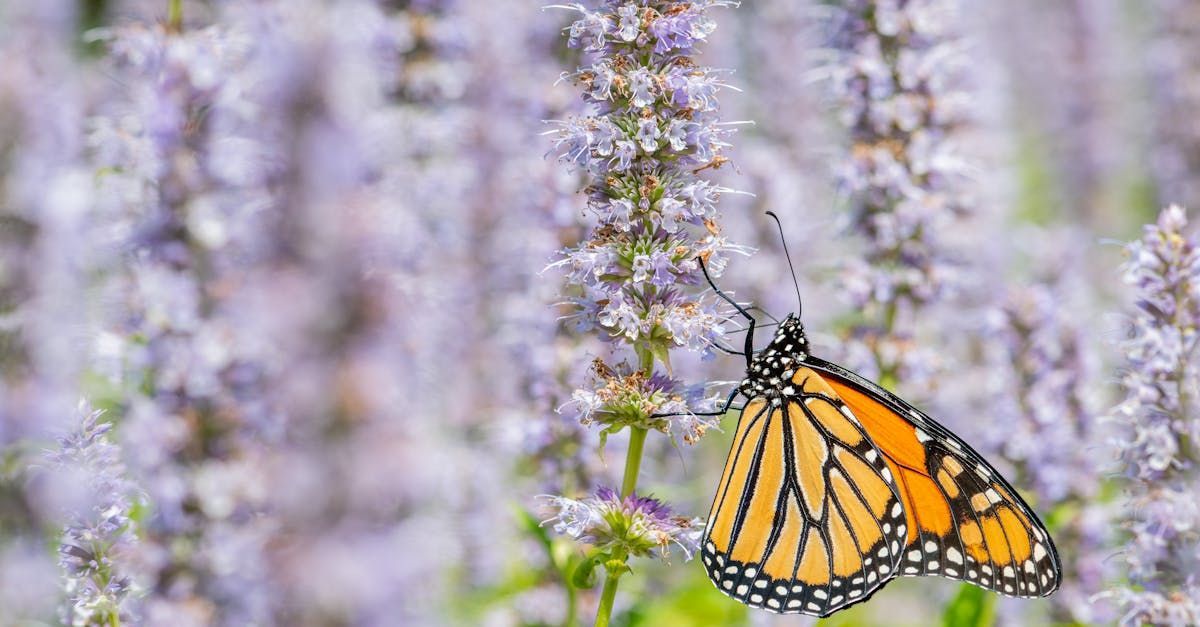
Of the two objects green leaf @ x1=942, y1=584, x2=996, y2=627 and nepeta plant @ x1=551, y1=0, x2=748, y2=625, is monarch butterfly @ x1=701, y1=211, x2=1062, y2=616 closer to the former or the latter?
green leaf @ x1=942, y1=584, x2=996, y2=627

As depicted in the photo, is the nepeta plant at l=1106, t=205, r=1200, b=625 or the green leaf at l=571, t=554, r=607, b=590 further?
the nepeta plant at l=1106, t=205, r=1200, b=625

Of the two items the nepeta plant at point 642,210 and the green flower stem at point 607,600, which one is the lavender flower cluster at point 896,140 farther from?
the green flower stem at point 607,600

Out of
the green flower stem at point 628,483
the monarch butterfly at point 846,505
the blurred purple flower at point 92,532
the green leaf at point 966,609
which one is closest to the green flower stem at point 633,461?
the green flower stem at point 628,483

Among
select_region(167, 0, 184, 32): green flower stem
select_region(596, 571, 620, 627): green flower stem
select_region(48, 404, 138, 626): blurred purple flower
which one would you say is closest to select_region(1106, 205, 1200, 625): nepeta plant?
select_region(596, 571, 620, 627): green flower stem

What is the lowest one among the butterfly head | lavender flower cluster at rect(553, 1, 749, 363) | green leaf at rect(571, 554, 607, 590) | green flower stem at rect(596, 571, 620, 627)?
green flower stem at rect(596, 571, 620, 627)

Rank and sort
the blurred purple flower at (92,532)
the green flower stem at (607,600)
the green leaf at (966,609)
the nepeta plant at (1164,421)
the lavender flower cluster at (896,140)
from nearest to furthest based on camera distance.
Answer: the blurred purple flower at (92,532), the green flower stem at (607,600), the nepeta plant at (1164,421), the green leaf at (966,609), the lavender flower cluster at (896,140)

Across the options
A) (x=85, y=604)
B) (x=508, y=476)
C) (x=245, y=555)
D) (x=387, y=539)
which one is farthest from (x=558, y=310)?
(x=387, y=539)

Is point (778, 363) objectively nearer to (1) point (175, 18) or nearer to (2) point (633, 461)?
(2) point (633, 461)
